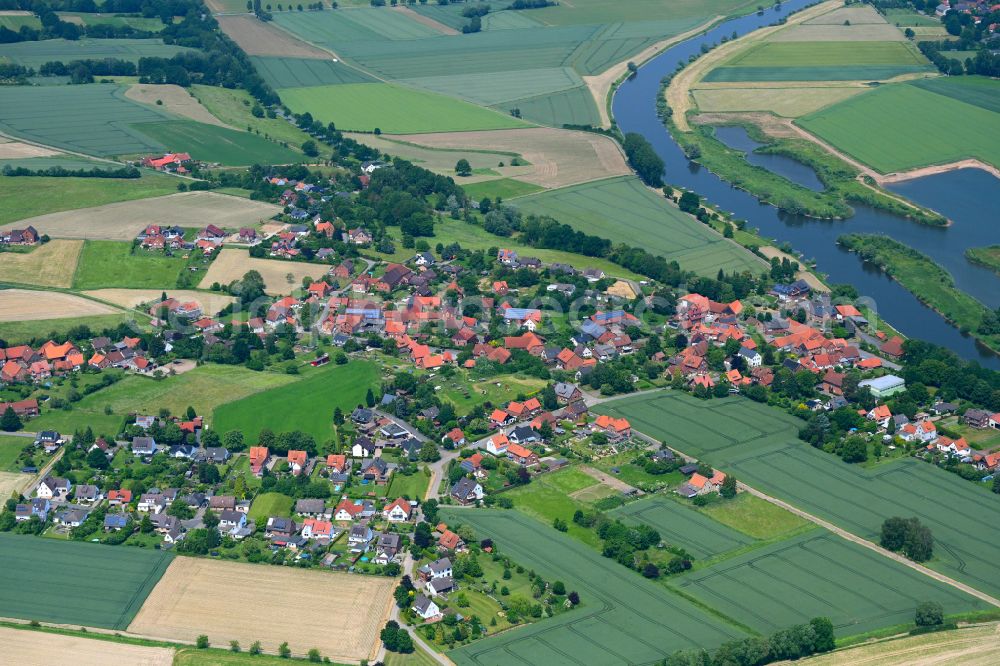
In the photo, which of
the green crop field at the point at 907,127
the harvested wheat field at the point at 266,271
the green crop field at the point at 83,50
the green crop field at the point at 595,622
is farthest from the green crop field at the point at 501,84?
the green crop field at the point at 595,622

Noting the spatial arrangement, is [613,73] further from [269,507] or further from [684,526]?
[269,507]

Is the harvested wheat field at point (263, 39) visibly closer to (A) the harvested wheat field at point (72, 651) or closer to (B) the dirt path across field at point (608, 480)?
(B) the dirt path across field at point (608, 480)

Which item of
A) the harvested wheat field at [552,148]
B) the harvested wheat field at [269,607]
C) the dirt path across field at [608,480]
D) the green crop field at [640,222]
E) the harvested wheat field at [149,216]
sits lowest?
the harvested wheat field at [269,607]

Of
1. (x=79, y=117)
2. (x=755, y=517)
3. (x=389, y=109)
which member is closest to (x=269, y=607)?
(x=755, y=517)

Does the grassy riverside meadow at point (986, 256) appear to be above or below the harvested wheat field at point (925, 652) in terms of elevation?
above

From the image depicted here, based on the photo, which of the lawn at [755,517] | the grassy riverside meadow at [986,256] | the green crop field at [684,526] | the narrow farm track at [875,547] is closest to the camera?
the narrow farm track at [875,547]

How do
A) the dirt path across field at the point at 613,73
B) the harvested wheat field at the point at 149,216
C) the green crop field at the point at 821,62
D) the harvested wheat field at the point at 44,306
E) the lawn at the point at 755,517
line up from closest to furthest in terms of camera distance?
the lawn at the point at 755,517
the harvested wheat field at the point at 44,306
the harvested wheat field at the point at 149,216
the dirt path across field at the point at 613,73
the green crop field at the point at 821,62

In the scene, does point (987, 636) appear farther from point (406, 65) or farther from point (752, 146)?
point (406, 65)

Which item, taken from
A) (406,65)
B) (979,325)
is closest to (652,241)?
(979,325)
